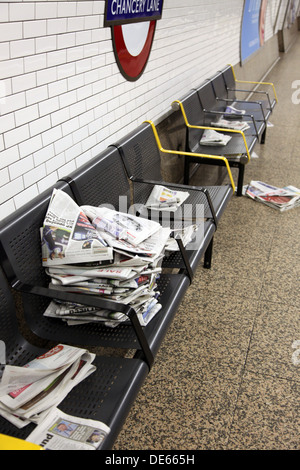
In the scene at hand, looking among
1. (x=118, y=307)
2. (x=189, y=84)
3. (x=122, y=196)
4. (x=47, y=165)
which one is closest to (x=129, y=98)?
(x=122, y=196)

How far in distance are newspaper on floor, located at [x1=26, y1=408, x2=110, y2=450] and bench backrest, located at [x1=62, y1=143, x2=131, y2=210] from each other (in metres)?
1.06

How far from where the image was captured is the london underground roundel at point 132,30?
2643 mm

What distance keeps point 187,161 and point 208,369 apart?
2.05 metres

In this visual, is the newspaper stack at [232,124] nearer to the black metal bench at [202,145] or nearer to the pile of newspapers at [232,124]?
the pile of newspapers at [232,124]

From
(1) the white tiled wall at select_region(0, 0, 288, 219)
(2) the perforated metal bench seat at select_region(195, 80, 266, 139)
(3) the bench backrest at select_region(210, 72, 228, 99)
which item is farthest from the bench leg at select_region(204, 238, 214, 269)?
(3) the bench backrest at select_region(210, 72, 228, 99)

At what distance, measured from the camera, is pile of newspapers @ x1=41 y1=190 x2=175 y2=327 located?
1.81 metres

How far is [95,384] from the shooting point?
160cm

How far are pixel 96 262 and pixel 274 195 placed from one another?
9.12 ft

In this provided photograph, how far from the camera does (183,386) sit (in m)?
2.14

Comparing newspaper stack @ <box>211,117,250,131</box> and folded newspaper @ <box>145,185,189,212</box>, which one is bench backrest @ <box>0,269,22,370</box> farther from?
newspaper stack @ <box>211,117,250,131</box>

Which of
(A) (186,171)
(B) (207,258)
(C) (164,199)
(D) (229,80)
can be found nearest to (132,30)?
(C) (164,199)

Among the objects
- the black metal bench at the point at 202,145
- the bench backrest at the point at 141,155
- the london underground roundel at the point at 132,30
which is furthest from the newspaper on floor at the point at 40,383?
the black metal bench at the point at 202,145

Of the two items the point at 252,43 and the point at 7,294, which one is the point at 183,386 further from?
the point at 252,43

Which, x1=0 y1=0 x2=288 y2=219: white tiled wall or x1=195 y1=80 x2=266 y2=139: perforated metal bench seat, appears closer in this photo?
x1=0 y1=0 x2=288 y2=219: white tiled wall
